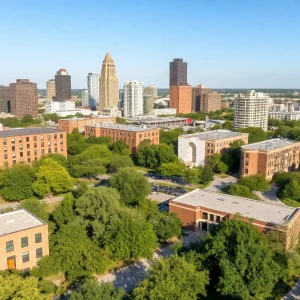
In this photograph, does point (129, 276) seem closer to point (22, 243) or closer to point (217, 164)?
point (22, 243)

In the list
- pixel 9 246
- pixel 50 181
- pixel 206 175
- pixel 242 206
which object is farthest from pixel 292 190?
pixel 9 246

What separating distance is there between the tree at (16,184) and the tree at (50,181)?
3.91 feet

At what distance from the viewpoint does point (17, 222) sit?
3478 cm

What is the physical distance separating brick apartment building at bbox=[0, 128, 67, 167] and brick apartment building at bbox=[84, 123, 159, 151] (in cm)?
1767

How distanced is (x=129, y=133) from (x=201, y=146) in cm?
2067

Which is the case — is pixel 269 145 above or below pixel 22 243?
above

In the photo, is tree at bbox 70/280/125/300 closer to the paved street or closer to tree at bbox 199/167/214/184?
the paved street

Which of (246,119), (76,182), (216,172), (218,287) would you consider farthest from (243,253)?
(246,119)

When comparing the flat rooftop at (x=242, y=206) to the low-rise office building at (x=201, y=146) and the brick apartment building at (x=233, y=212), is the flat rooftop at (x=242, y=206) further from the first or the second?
the low-rise office building at (x=201, y=146)

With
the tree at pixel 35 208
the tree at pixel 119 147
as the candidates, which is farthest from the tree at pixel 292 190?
the tree at pixel 119 147

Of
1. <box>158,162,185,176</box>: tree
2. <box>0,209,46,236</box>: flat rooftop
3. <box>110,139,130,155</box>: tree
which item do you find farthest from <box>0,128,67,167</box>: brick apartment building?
<box>0,209,46,236</box>: flat rooftop

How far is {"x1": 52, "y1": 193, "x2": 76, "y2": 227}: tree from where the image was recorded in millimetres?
40875

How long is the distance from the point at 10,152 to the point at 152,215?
41.7 m

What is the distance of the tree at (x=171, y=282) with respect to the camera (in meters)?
25.1
